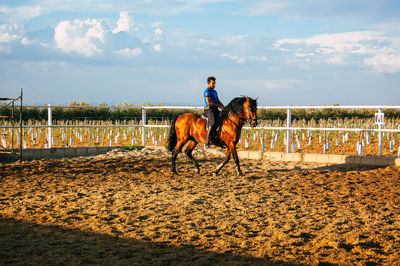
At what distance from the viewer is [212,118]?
905cm

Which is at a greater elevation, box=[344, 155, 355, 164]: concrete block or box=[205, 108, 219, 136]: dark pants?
box=[205, 108, 219, 136]: dark pants

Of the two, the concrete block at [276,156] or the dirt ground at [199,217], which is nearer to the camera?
the dirt ground at [199,217]

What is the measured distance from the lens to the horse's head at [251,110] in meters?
8.61

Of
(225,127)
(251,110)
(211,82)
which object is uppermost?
(211,82)

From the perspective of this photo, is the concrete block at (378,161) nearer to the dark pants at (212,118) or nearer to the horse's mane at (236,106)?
the horse's mane at (236,106)

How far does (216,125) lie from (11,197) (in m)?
4.33

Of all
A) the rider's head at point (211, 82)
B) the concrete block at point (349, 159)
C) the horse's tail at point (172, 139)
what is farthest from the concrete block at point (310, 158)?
the rider's head at point (211, 82)

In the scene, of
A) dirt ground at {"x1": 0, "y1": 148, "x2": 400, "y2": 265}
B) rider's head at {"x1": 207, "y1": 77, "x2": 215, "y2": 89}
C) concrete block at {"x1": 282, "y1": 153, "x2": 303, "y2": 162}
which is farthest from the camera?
concrete block at {"x1": 282, "y1": 153, "x2": 303, "y2": 162}

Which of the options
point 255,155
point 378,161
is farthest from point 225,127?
point 378,161

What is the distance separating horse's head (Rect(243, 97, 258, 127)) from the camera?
28.2 ft

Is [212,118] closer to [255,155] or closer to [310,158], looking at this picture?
[255,155]

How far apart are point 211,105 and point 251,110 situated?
2.94 ft

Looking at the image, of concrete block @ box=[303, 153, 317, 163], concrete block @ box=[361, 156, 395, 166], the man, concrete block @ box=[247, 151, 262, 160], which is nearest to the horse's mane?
the man

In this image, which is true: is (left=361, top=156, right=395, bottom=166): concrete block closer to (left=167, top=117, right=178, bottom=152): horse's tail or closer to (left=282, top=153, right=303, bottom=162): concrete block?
(left=282, top=153, right=303, bottom=162): concrete block
